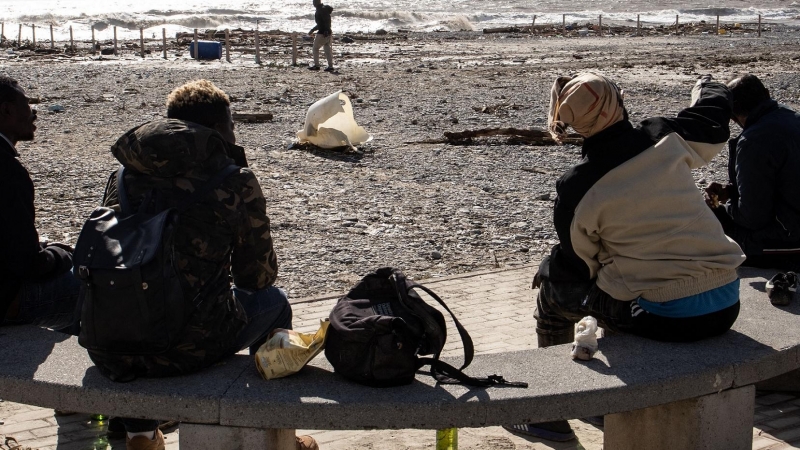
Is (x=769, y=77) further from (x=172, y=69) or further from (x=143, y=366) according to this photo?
(x=143, y=366)

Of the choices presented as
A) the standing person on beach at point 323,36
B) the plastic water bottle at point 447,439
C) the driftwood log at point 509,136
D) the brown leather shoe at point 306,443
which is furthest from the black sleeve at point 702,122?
the standing person on beach at point 323,36

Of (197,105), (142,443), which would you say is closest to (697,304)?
(197,105)

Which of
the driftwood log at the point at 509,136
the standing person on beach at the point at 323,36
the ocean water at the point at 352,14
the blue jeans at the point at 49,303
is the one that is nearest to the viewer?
the blue jeans at the point at 49,303

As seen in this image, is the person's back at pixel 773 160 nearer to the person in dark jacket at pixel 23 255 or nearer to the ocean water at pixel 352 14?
the person in dark jacket at pixel 23 255

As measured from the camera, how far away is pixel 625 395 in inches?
137

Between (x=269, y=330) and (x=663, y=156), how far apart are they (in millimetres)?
1695

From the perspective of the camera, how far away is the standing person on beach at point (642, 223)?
3713mm

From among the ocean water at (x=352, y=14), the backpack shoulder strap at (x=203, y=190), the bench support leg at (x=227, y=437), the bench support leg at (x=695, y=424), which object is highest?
the ocean water at (x=352, y=14)

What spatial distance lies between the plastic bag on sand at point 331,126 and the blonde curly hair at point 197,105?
8086 millimetres

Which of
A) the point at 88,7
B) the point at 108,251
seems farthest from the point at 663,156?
the point at 88,7

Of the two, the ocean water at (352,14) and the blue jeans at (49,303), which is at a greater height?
the ocean water at (352,14)

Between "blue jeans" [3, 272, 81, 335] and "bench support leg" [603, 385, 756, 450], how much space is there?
7.62 ft

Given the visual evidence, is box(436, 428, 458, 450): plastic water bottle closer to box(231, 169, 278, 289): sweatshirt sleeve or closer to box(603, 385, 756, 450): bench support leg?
box(603, 385, 756, 450): bench support leg

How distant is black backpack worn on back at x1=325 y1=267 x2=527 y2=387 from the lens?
336cm
